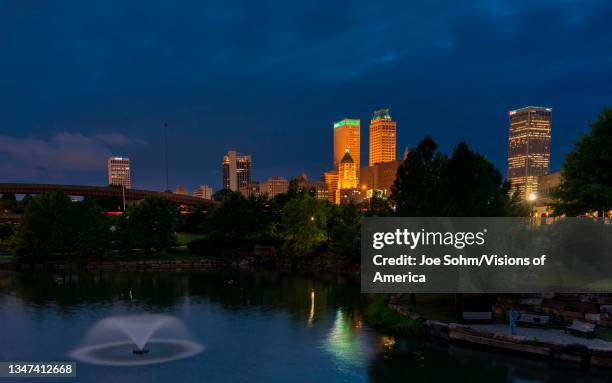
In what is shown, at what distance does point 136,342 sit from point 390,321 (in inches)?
648

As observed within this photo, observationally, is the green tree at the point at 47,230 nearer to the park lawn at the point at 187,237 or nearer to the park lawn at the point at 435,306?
the park lawn at the point at 187,237

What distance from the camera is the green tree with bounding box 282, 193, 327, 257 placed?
62.0 metres

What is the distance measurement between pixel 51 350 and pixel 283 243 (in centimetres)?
4471

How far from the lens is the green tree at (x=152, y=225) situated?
66.0 metres

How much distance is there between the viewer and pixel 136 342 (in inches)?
1009

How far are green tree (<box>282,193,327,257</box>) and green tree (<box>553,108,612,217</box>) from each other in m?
34.9

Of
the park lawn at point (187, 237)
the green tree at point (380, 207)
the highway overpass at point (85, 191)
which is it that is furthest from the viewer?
the highway overpass at point (85, 191)

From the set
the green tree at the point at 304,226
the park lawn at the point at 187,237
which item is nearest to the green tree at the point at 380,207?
the green tree at the point at 304,226

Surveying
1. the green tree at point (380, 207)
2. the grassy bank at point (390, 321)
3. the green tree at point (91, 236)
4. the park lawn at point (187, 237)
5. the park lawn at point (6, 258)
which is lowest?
the park lawn at point (6, 258)

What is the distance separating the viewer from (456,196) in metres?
27.3

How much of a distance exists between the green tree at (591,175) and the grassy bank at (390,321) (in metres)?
15.7

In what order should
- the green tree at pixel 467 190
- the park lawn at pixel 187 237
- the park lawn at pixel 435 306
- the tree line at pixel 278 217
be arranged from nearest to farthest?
the green tree at pixel 467 190, the park lawn at pixel 435 306, the tree line at pixel 278 217, the park lawn at pixel 187 237

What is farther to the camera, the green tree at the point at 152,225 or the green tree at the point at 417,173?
the green tree at the point at 152,225

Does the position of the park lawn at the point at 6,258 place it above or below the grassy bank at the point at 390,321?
below
